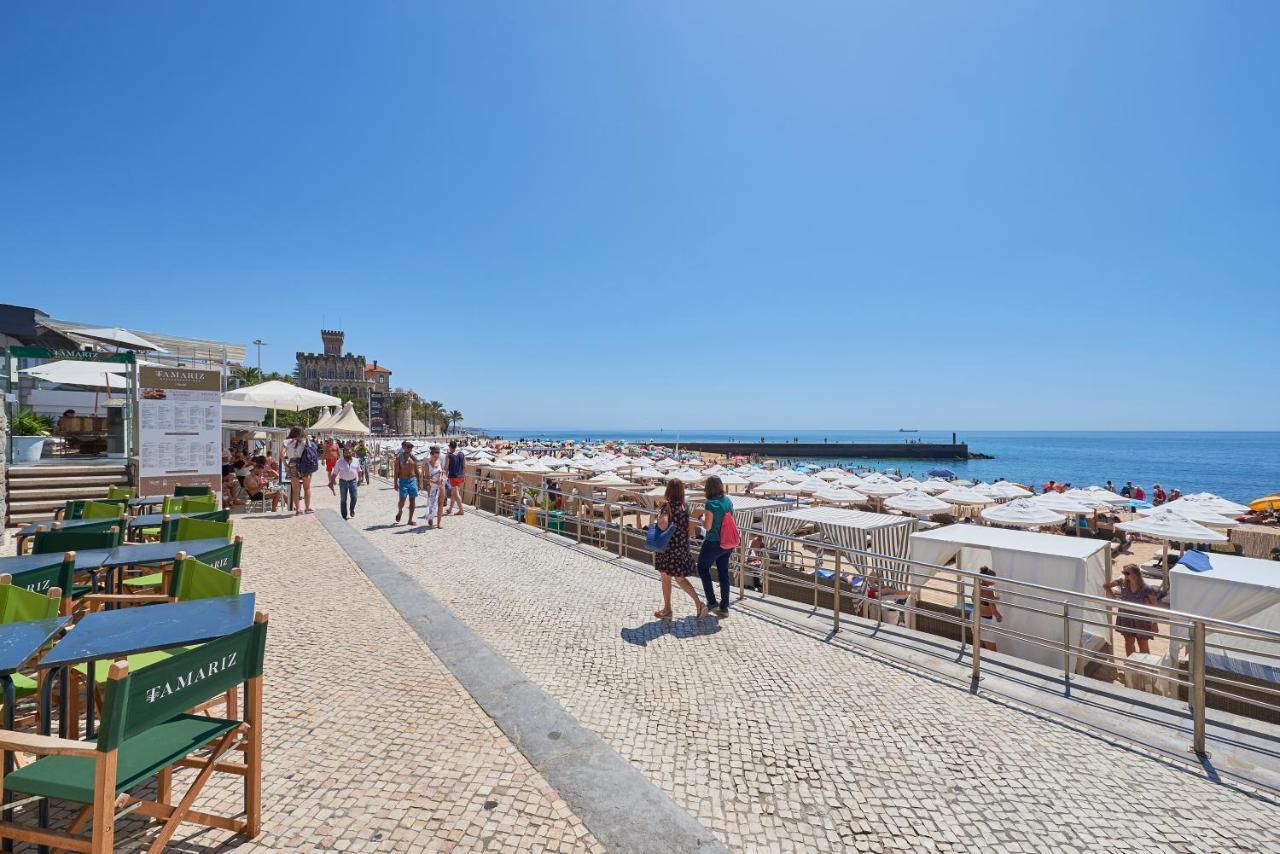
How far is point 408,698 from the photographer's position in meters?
3.91

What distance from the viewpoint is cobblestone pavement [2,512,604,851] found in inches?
101

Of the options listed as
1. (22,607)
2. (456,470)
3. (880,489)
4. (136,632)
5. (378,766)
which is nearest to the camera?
(136,632)

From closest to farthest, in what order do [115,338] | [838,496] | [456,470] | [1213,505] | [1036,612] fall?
1. [1036,612]
2. [115,338]
3. [456,470]
4. [1213,505]
5. [838,496]

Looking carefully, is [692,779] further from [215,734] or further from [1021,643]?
[1021,643]

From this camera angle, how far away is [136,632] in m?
2.47

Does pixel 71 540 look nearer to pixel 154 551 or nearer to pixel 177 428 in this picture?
pixel 154 551

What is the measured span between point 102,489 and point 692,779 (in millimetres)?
12662

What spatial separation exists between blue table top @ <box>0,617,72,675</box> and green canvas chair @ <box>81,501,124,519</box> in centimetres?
458

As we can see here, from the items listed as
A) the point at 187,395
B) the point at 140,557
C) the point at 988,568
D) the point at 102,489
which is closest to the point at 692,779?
the point at 140,557

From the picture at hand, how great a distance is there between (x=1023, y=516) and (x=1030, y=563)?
9013 mm

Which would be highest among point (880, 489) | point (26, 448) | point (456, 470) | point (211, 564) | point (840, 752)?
point (26, 448)

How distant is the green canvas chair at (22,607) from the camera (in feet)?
8.96

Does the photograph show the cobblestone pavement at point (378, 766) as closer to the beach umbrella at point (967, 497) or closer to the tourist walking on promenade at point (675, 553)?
the tourist walking on promenade at point (675, 553)

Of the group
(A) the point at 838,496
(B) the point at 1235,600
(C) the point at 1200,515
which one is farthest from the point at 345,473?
(C) the point at 1200,515
